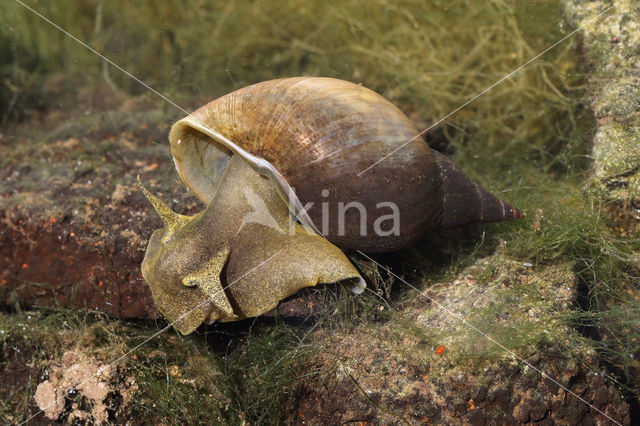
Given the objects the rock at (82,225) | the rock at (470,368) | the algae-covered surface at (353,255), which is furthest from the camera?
the rock at (82,225)

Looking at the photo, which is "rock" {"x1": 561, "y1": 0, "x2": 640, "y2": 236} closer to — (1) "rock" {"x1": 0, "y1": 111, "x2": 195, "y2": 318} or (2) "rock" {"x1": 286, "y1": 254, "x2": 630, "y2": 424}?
(2) "rock" {"x1": 286, "y1": 254, "x2": 630, "y2": 424}

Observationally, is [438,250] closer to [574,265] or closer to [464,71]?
[574,265]

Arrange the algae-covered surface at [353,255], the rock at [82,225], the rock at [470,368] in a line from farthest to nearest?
the rock at [82,225] < the algae-covered surface at [353,255] < the rock at [470,368]

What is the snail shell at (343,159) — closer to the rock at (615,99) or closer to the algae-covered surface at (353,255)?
the algae-covered surface at (353,255)

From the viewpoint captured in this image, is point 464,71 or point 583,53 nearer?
point 583,53

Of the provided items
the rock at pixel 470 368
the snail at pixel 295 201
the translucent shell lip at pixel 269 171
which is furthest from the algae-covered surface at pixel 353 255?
the translucent shell lip at pixel 269 171

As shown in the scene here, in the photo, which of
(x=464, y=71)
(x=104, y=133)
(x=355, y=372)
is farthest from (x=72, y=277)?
(x=464, y=71)
